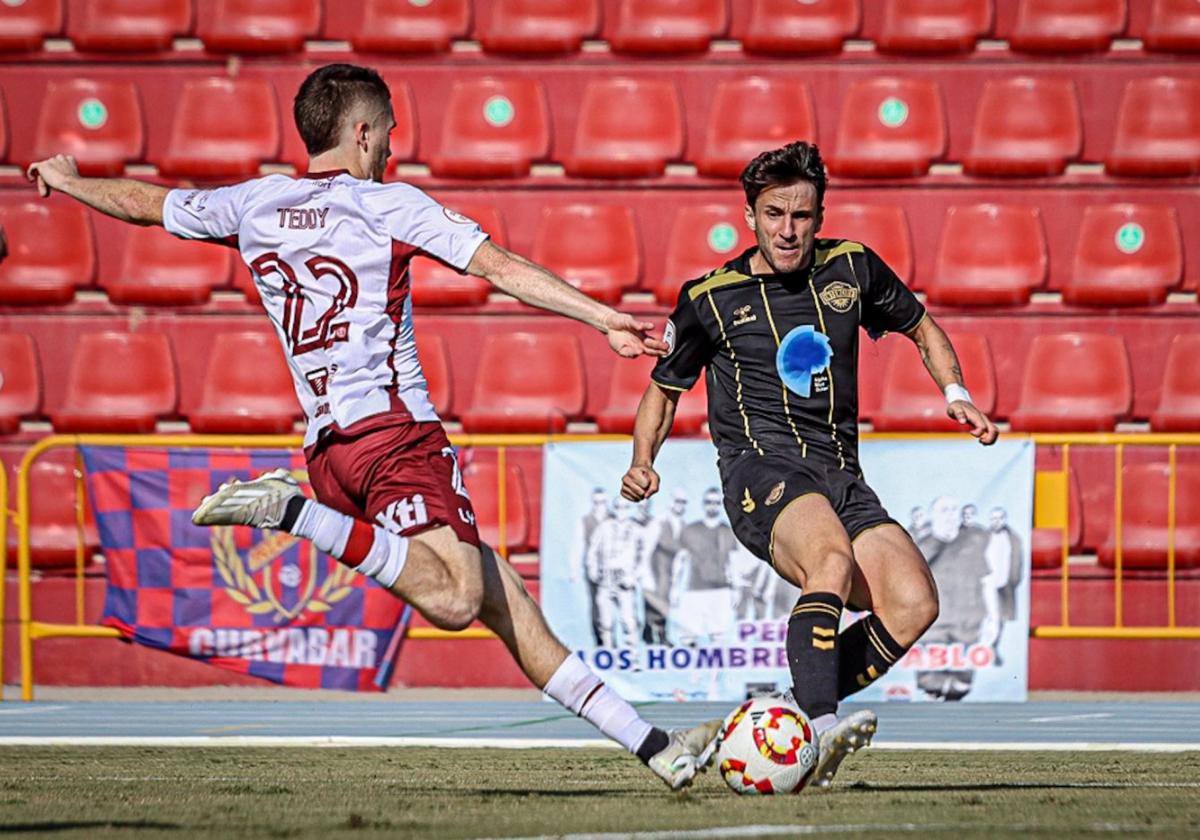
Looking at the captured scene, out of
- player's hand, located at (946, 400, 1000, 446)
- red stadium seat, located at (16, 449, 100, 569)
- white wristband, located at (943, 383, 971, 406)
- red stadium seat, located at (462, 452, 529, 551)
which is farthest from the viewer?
red stadium seat, located at (16, 449, 100, 569)

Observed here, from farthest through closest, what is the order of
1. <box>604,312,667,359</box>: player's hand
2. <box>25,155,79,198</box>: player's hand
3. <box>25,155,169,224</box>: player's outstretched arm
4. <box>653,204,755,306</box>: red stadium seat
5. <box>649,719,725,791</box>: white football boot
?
<box>653,204,755,306</box>: red stadium seat
<box>25,155,79,198</box>: player's hand
<box>25,155,169,224</box>: player's outstretched arm
<box>649,719,725,791</box>: white football boot
<box>604,312,667,359</box>: player's hand

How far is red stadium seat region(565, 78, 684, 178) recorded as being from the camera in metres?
11.3

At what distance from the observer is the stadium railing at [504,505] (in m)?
9.70

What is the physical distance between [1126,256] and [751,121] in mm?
2494

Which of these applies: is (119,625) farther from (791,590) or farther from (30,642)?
(791,590)

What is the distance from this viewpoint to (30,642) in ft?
32.4

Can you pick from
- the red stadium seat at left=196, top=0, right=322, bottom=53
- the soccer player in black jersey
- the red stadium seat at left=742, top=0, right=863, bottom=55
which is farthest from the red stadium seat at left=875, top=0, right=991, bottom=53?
the soccer player in black jersey

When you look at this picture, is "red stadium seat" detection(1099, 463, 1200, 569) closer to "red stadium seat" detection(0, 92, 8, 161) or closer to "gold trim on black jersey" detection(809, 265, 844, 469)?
"gold trim on black jersey" detection(809, 265, 844, 469)

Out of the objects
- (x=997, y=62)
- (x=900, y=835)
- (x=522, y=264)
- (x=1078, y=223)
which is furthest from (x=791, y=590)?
(x=900, y=835)

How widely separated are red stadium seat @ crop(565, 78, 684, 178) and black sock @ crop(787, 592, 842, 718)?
21.3ft

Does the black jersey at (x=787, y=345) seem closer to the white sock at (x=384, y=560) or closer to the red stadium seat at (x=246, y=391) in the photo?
the white sock at (x=384, y=560)

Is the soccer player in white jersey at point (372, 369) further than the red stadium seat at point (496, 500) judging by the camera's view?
No

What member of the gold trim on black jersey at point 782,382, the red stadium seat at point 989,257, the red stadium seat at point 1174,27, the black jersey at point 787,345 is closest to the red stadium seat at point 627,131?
the red stadium seat at point 989,257

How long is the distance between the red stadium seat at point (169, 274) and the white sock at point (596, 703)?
6896 millimetres
